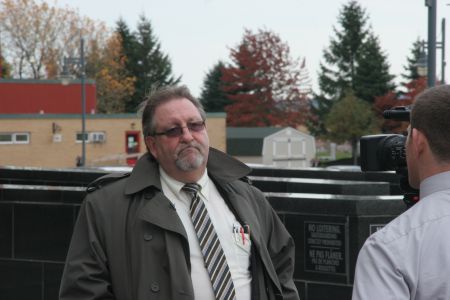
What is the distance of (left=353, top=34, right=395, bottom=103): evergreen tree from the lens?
251 feet

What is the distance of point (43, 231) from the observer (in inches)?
361

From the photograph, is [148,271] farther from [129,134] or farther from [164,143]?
[129,134]

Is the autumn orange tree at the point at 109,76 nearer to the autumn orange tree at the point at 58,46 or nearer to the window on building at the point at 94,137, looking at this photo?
the autumn orange tree at the point at 58,46

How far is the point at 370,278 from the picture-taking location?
2.32 m

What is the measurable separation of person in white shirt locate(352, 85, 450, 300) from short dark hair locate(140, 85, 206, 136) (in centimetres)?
178

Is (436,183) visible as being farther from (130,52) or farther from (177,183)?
(130,52)

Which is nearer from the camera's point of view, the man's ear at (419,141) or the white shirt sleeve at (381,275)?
the white shirt sleeve at (381,275)

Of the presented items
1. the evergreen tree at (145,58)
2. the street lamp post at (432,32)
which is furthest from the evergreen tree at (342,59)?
the street lamp post at (432,32)

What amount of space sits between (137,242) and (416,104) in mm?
1699

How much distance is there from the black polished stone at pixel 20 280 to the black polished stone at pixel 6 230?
0.12m

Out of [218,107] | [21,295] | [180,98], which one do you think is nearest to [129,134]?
[218,107]

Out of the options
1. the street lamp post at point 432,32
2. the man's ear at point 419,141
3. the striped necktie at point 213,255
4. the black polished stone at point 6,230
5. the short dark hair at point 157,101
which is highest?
the street lamp post at point 432,32

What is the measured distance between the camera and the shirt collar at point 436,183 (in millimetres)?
2441

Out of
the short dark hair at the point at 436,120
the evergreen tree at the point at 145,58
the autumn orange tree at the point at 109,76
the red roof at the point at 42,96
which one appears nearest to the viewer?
the short dark hair at the point at 436,120
